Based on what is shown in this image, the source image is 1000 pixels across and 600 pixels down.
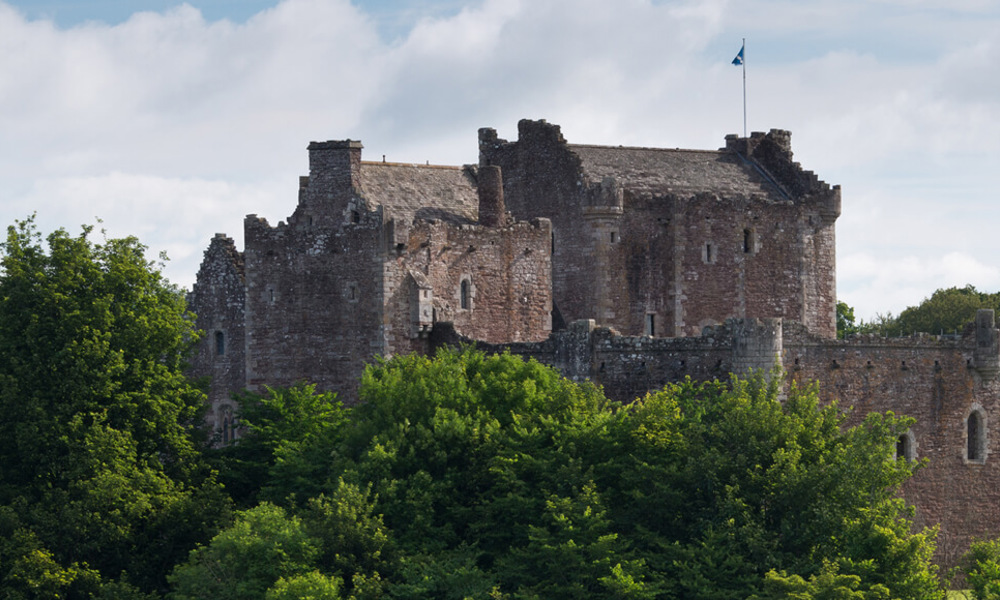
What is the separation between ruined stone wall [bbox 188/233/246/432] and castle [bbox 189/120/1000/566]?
9cm

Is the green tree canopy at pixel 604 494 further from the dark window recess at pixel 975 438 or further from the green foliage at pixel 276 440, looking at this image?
the dark window recess at pixel 975 438

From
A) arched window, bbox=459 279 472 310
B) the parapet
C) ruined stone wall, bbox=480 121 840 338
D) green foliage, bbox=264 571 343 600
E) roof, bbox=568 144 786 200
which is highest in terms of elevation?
roof, bbox=568 144 786 200

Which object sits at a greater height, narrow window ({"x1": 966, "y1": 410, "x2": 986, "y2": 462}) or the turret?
the turret

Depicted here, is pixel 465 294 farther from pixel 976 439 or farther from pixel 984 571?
pixel 984 571

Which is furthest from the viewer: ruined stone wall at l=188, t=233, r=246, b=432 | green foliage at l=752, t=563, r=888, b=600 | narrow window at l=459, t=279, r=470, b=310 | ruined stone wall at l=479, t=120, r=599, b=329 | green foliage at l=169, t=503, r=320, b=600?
ruined stone wall at l=188, t=233, r=246, b=432

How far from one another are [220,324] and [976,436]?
28.8 m

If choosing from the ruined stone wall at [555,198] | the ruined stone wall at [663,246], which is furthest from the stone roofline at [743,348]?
the ruined stone wall at [663,246]

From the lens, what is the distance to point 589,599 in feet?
205

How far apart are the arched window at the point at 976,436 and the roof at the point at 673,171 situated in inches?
519

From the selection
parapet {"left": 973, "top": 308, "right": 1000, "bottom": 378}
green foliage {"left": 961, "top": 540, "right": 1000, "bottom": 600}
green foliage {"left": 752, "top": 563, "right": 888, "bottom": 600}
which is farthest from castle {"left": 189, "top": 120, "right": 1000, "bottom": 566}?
green foliage {"left": 752, "top": 563, "right": 888, "bottom": 600}

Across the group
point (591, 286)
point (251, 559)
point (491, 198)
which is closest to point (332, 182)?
point (491, 198)

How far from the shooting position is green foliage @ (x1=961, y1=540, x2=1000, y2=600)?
211 feet

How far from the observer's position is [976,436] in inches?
3081

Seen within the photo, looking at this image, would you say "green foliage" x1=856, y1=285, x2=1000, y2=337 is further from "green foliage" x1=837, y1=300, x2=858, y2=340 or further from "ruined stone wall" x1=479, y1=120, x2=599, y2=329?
"ruined stone wall" x1=479, y1=120, x2=599, y2=329
